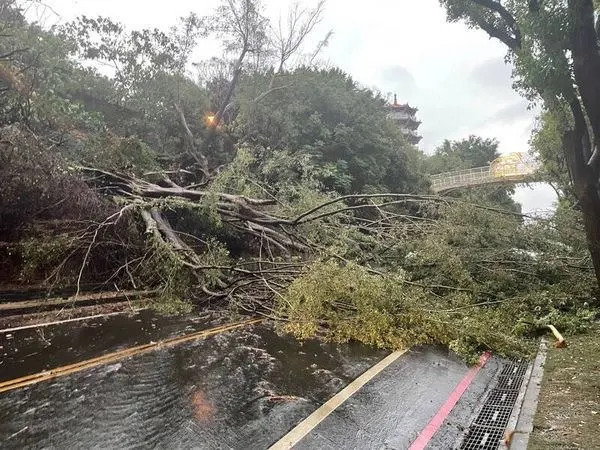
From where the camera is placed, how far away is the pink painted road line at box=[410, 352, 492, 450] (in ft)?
10.9

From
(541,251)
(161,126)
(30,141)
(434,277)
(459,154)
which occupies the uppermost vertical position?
(459,154)

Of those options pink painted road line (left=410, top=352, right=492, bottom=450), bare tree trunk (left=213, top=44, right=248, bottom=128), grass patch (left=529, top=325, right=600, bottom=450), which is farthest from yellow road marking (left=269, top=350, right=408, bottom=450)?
bare tree trunk (left=213, top=44, right=248, bottom=128)

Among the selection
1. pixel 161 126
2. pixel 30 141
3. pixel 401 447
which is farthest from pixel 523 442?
pixel 161 126

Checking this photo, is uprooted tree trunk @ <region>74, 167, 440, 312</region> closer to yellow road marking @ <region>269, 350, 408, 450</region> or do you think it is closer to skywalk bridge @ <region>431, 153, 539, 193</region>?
yellow road marking @ <region>269, 350, 408, 450</region>

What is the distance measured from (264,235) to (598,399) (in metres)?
7.24

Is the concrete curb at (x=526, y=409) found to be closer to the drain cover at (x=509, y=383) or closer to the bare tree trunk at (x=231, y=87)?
the drain cover at (x=509, y=383)

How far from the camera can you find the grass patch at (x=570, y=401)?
298 cm

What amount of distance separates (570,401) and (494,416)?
2.20 ft

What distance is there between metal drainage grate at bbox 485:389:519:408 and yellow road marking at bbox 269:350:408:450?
1.27 m

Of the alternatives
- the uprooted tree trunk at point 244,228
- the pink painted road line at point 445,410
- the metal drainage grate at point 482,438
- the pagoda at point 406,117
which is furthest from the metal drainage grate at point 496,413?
the pagoda at point 406,117

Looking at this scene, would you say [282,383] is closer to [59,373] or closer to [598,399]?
[59,373]

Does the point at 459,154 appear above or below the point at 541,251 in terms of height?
above

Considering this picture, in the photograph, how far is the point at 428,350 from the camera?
235 inches

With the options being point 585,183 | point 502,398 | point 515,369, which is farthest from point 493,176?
point 502,398
